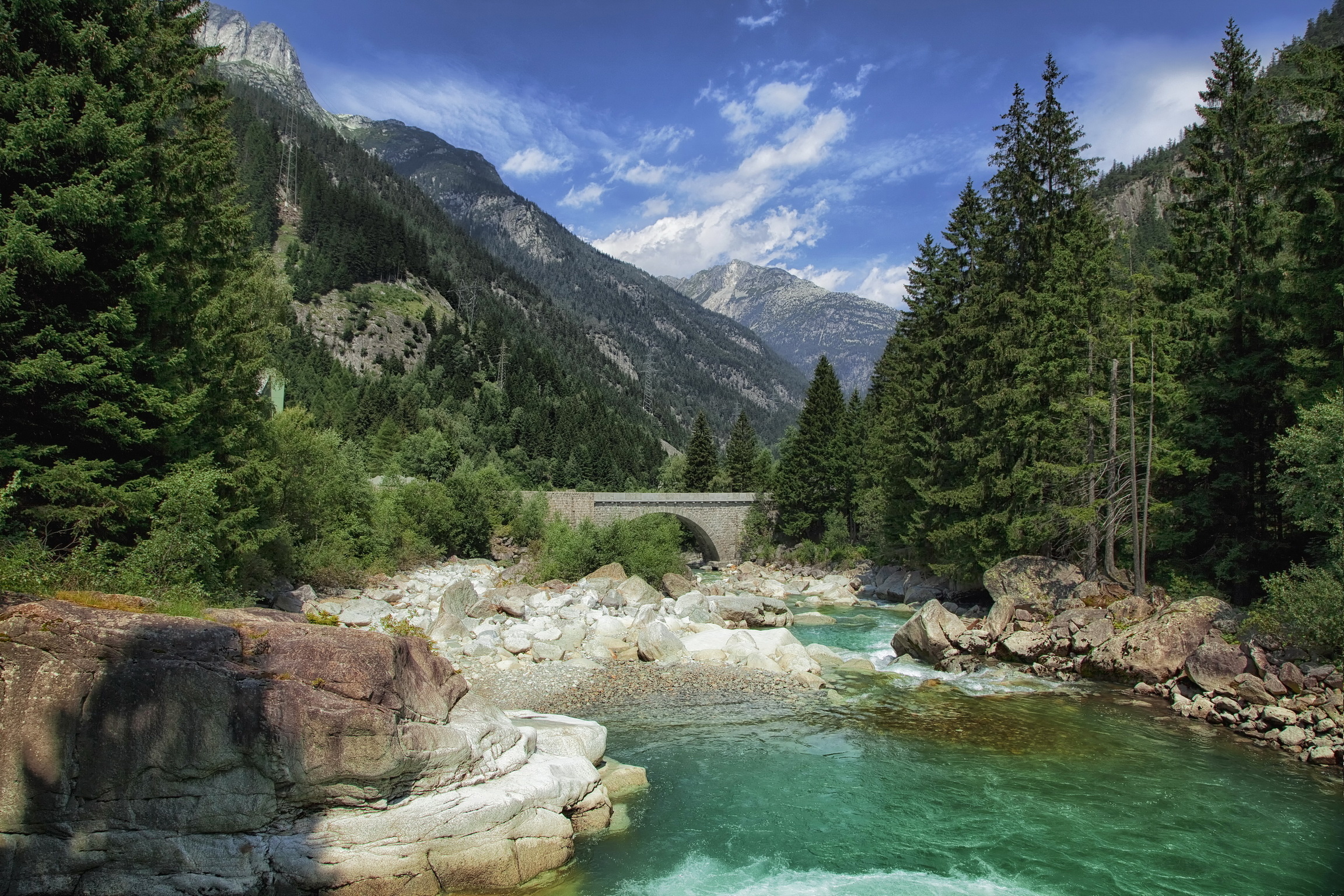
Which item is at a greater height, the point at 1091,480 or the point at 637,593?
the point at 1091,480

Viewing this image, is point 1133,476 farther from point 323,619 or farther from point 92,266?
point 92,266

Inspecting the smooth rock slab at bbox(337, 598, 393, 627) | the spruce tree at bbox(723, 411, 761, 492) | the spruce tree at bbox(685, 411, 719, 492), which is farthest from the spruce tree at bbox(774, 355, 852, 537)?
the smooth rock slab at bbox(337, 598, 393, 627)

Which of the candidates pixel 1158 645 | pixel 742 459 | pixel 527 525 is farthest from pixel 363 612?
pixel 742 459

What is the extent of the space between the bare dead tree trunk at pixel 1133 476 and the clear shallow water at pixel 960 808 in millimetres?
5822

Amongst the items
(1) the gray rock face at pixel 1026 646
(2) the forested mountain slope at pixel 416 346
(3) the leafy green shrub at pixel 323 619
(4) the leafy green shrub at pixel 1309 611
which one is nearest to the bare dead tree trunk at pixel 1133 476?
(1) the gray rock face at pixel 1026 646

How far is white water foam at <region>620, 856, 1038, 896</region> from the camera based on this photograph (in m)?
7.82

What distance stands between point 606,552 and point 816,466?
19871mm

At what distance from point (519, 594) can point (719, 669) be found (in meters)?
9.05

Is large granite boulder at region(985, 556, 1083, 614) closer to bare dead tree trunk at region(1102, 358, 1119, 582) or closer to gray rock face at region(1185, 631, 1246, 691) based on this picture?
bare dead tree trunk at region(1102, 358, 1119, 582)

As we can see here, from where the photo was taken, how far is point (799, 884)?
8047 millimetres

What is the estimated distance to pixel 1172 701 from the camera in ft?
48.5

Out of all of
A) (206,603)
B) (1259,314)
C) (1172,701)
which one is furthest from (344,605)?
(1259,314)

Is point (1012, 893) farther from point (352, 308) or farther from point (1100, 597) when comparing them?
point (352, 308)

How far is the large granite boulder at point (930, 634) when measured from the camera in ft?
62.6
